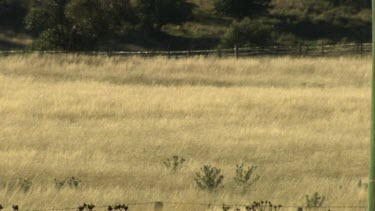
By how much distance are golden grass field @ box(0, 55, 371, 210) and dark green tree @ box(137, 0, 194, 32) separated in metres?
26.0

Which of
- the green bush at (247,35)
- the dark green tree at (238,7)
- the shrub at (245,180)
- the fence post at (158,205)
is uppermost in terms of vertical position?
the fence post at (158,205)

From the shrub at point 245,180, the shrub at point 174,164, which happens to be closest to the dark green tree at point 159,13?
the shrub at point 174,164

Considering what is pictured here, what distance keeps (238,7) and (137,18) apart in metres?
8.51

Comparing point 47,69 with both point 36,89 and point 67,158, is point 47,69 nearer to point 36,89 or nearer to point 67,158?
point 36,89

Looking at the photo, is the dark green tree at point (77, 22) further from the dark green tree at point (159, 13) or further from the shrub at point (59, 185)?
the shrub at point (59, 185)

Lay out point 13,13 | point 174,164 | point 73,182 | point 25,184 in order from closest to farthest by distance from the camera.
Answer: point 25,184 < point 73,182 < point 174,164 < point 13,13

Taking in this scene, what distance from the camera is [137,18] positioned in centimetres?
5769

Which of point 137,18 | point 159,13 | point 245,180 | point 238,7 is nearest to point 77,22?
point 159,13

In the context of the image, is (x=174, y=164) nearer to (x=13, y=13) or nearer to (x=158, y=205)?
(x=158, y=205)

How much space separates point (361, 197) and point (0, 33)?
160 ft

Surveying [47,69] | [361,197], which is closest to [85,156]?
[361,197]

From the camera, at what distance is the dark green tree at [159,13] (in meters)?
56.2

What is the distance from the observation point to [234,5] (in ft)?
199

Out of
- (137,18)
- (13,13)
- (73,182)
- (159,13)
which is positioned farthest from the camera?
(13,13)
